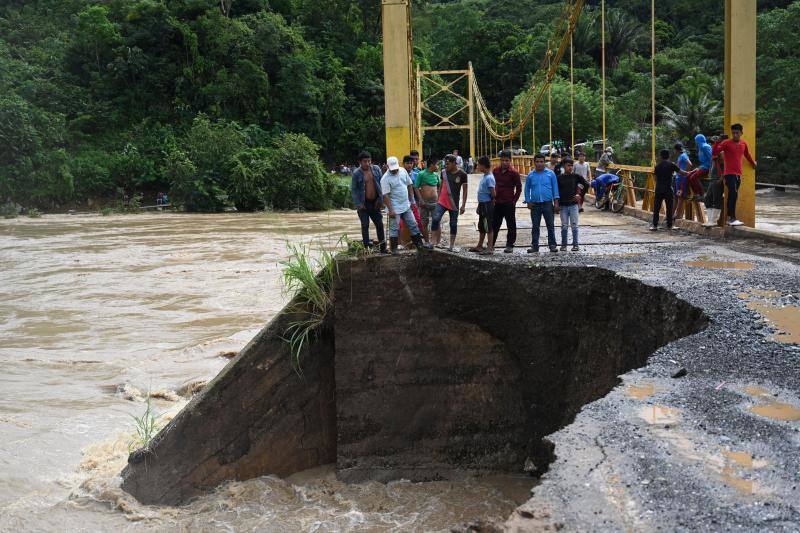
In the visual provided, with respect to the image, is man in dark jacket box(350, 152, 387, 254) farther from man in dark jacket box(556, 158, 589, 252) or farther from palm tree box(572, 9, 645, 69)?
palm tree box(572, 9, 645, 69)

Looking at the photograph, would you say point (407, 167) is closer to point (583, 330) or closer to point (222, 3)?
point (583, 330)

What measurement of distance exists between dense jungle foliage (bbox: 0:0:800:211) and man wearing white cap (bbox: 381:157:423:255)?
85.1ft

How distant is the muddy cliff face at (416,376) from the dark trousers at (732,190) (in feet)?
13.6

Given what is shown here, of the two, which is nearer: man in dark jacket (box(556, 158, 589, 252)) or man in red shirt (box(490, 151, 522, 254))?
man in red shirt (box(490, 151, 522, 254))

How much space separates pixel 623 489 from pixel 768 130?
32.0 metres

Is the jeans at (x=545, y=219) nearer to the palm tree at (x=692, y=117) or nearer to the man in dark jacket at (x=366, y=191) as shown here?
the man in dark jacket at (x=366, y=191)

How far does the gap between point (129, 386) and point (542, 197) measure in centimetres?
576

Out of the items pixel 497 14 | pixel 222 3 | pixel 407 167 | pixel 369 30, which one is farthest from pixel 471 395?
pixel 497 14

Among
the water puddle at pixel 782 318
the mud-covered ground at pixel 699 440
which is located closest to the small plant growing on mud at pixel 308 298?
the mud-covered ground at pixel 699 440

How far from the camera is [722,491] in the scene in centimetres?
333

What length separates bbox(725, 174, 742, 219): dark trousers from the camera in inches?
432

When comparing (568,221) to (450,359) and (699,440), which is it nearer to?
(450,359)

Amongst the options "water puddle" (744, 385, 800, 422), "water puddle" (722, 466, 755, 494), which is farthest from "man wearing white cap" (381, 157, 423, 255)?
"water puddle" (722, 466, 755, 494)

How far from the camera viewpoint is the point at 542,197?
9992 mm
